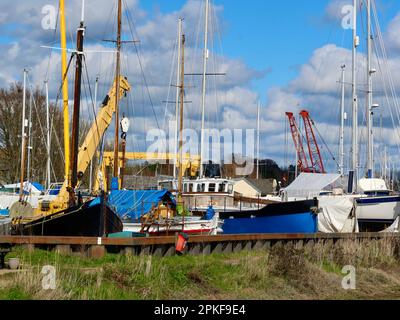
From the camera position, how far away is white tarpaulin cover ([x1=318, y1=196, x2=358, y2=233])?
3669 centimetres

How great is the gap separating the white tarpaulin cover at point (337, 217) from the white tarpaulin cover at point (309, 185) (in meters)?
7.46

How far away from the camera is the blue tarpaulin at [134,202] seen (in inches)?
1344

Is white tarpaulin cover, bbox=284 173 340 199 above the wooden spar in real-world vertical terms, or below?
below

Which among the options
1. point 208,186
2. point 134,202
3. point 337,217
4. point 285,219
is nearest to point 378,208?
point 337,217

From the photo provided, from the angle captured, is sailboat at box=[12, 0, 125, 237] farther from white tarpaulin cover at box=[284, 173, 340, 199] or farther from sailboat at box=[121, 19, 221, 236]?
white tarpaulin cover at box=[284, 173, 340, 199]

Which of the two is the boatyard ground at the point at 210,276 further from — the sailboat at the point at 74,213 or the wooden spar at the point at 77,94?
the wooden spar at the point at 77,94

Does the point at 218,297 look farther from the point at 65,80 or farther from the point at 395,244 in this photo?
the point at 65,80

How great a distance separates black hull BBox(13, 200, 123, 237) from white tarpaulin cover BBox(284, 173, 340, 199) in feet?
62.8

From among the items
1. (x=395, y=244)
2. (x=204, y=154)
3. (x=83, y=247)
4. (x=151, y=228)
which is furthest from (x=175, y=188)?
(x=83, y=247)

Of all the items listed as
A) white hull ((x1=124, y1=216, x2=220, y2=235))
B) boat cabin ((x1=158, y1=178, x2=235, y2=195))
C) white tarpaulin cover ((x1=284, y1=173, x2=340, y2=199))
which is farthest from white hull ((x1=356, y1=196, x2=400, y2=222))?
boat cabin ((x1=158, y1=178, x2=235, y2=195))

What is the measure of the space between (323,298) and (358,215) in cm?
1781

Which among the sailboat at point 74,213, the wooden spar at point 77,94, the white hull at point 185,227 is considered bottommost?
the white hull at point 185,227

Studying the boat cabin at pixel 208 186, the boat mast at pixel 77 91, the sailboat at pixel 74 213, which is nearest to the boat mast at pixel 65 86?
the sailboat at pixel 74 213

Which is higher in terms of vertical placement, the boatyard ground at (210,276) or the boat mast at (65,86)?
the boat mast at (65,86)
